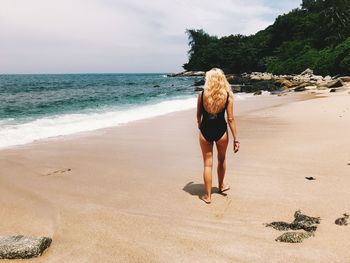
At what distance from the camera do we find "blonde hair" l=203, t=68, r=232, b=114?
491 centimetres

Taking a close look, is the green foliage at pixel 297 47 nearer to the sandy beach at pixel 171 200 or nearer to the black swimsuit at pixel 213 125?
the sandy beach at pixel 171 200

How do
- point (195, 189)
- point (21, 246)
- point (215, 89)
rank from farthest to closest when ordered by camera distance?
point (195, 189) → point (215, 89) → point (21, 246)

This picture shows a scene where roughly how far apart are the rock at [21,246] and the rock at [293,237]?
2.34m

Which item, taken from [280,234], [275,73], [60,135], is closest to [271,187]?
[280,234]

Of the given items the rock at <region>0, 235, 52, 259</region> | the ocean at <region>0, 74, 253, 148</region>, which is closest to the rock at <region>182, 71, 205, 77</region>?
the ocean at <region>0, 74, 253, 148</region>

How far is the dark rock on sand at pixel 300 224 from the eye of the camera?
3949mm

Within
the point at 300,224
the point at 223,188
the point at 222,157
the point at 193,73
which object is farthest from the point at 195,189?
the point at 193,73

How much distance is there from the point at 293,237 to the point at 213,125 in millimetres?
1944

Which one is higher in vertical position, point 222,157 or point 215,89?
point 215,89

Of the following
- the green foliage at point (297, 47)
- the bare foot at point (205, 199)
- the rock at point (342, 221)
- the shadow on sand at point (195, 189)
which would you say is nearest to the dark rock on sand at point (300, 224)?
the rock at point (342, 221)

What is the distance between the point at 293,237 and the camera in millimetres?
3701

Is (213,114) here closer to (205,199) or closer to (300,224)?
(205,199)

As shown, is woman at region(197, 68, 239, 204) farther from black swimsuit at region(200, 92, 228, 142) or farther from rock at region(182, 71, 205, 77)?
rock at region(182, 71, 205, 77)

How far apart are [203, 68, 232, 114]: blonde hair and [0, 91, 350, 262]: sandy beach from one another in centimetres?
133
